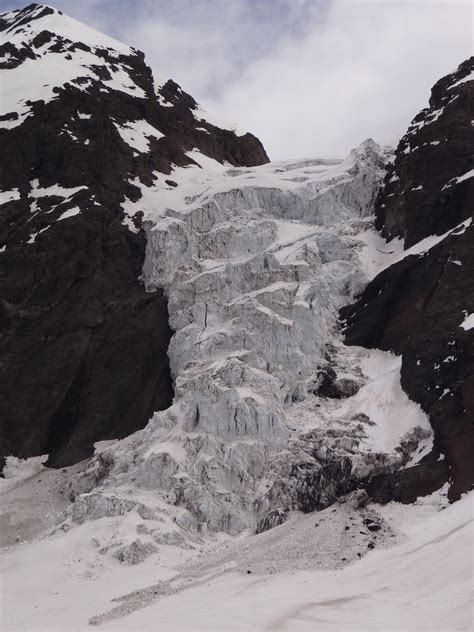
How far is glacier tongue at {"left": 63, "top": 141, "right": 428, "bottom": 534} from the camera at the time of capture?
33375 millimetres

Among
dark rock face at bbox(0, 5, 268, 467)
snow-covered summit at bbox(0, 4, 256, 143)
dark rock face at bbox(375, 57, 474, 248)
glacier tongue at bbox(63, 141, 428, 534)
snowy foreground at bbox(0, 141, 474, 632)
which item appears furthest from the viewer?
snow-covered summit at bbox(0, 4, 256, 143)

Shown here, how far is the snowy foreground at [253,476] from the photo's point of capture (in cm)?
2188

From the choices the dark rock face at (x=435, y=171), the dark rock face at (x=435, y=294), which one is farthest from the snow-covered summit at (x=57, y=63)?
the dark rock face at (x=435, y=294)

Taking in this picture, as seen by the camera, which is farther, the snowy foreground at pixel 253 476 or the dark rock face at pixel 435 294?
the dark rock face at pixel 435 294

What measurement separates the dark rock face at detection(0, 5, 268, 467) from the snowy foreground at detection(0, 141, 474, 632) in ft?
7.37

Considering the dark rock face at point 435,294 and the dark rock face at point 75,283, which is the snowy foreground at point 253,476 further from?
the dark rock face at point 75,283

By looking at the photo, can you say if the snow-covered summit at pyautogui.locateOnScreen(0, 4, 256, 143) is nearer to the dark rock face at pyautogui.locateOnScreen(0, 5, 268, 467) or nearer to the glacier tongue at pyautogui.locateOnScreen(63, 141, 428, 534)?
the dark rock face at pyautogui.locateOnScreen(0, 5, 268, 467)

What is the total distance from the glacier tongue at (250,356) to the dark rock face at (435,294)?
213 cm

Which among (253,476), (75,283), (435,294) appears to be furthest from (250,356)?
(75,283)

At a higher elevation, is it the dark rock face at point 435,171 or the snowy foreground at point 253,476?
the dark rock face at point 435,171

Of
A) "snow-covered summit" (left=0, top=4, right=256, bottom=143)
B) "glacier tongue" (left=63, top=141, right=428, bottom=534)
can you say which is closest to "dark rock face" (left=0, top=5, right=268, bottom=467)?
"snow-covered summit" (left=0, top=4, right=256, bottom=143)

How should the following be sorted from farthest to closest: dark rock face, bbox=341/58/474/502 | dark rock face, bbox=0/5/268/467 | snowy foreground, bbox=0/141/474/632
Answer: dark rock face, bbox=0/5/268/467
dark rock face, bbox=341/58/474/502
snowy foreground, bbox=0/141/474/632

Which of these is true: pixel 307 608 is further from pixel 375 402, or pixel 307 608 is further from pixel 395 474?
pixel 375 402

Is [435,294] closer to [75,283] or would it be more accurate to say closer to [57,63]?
[75,283]
